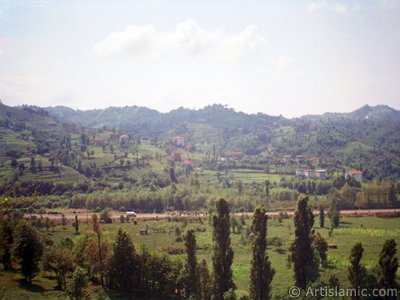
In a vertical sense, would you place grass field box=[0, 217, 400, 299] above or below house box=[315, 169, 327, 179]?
below

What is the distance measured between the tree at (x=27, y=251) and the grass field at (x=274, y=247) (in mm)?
1966

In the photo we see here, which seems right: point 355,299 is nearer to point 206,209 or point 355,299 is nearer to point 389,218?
point 389,218

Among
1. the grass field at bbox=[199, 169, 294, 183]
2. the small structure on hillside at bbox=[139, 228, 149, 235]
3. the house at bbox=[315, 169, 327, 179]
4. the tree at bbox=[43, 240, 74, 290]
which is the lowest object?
the small structure on hillside at bbox=[139, 228, 149, 235]

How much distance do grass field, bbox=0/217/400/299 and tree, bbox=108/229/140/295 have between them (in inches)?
289

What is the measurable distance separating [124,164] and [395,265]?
143 meters

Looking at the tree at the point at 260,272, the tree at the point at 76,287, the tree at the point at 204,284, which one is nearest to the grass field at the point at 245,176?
the tree at the point at 260,272

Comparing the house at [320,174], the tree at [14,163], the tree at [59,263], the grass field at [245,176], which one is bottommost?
the tree at [59,263]

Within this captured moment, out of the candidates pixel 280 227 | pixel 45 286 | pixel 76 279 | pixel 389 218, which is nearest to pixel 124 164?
pixel 280 227

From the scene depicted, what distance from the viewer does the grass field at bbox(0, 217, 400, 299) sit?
4806 cm

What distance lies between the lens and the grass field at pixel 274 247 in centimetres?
4806

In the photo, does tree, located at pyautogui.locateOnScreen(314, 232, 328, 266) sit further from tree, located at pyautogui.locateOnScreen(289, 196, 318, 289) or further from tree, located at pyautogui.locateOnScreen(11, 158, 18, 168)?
tree, located at pyautogui.locateOnScreen(11, 158, 18, 168)

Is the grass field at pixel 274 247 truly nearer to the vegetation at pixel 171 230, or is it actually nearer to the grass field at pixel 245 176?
the vegetation at pixel 171 230

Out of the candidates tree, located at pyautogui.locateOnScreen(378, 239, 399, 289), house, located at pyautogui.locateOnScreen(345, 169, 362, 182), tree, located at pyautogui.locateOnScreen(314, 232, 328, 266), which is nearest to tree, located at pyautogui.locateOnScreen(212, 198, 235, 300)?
tree, located at pyautogui.locateOnScreen(378, 239, 399, 289)

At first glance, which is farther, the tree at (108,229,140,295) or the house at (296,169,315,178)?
the house at (296,169,315,178)
